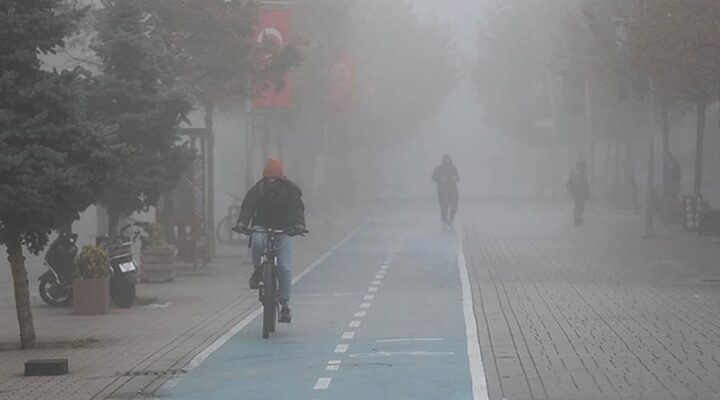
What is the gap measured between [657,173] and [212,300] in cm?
4889

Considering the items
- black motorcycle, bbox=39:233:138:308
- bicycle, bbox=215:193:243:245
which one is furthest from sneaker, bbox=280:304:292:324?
bicycle, bbox=215:193:243:245

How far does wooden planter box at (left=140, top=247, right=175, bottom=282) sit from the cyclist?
896 cm

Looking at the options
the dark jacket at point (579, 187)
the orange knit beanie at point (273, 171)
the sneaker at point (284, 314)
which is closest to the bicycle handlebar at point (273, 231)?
the orange knit beanie at point (273, 171)

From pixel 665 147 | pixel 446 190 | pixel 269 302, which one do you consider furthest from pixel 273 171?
pixel 446 190

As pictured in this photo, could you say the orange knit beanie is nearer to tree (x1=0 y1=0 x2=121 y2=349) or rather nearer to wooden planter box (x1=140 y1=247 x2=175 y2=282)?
tree (x1=0 y1=0 x2=121 y2=349)

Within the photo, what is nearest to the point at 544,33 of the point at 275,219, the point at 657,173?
the point at 657,173

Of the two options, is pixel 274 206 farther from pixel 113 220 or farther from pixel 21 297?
pixel 113 220

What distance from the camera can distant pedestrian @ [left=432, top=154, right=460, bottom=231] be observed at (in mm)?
49531

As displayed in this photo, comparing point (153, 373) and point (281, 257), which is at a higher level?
point (281, 257)

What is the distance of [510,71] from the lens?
91750mm

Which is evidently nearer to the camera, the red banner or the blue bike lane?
the blue bike lane

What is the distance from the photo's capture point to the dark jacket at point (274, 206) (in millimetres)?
20078

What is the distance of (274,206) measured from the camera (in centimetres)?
2019

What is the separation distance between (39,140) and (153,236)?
1098cm
